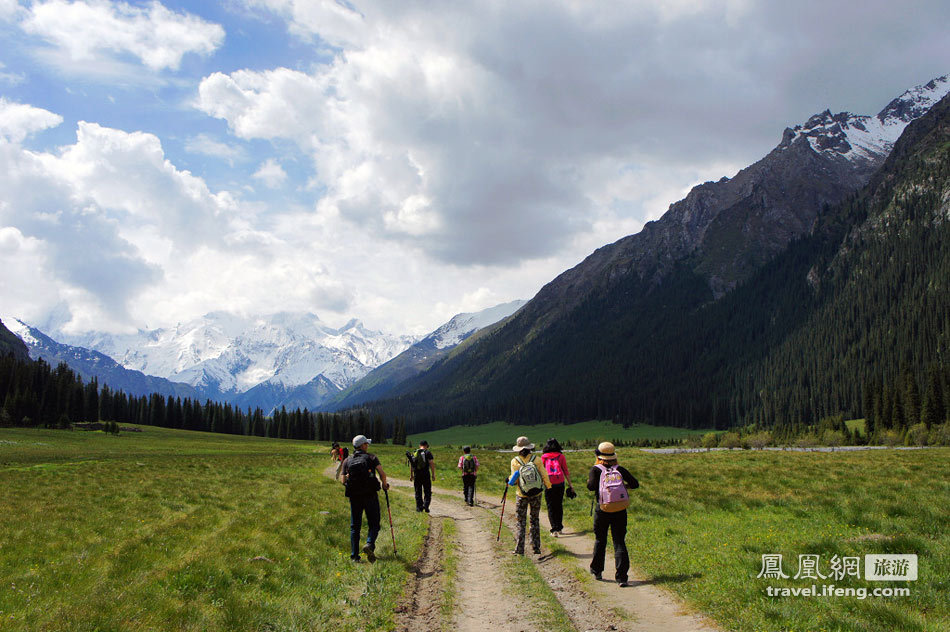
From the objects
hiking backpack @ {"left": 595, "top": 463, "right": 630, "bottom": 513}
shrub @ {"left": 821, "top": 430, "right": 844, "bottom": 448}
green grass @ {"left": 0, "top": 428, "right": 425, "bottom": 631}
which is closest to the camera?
green grass @ {"left": 0, "top": 428, "right": 425, "bottom": 631}

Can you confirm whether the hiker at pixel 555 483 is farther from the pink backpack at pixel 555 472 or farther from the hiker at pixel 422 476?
the hiker at pixel 422 476

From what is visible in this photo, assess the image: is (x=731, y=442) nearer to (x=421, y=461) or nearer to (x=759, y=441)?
(x=759, y=441)

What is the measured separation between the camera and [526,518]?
47.7ft

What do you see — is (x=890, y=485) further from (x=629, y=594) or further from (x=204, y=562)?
(x=204, y=562)

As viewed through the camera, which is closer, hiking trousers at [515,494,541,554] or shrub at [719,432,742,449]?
hiking trousers at [515,494,541,554]

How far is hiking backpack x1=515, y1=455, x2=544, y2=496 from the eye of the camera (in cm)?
1462

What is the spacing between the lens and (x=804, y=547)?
1220 centimetres

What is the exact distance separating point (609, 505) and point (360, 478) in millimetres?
6563

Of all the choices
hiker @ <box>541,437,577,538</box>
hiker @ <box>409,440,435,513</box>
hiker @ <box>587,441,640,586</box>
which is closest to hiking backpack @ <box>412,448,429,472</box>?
hiker @ <box>409,440,435,513</box>

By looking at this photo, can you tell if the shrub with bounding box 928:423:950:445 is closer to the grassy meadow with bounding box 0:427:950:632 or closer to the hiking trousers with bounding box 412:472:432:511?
the grassy meadow with bounding box 0:427:950:632

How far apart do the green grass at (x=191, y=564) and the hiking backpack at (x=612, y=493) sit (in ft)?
16.5

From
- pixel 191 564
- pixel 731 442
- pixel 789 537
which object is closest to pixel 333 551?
pixel 191 564

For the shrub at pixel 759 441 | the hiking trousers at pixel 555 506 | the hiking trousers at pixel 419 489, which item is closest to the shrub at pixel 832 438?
the shrub at pixel 759 441

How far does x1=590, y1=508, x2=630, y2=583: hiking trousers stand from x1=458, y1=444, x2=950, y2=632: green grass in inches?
33.5
